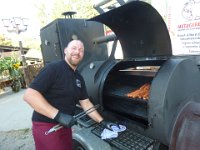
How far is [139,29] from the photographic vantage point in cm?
283

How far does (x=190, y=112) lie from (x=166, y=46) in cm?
129

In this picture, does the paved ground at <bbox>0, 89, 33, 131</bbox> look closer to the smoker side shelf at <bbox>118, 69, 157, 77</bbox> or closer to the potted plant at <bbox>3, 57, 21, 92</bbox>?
the potted plant at <bbox>3, 57, 21, 92</bbox>

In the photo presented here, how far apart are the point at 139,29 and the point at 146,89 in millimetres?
775

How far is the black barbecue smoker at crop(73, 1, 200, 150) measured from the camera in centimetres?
184

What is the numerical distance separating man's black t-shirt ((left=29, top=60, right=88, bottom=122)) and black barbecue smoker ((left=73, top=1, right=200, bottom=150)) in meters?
0.34

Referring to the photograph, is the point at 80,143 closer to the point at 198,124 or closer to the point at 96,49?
the point at 198,124

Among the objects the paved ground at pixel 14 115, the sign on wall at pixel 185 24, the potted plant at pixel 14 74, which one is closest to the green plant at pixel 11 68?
the potted plant at pixel 14 74

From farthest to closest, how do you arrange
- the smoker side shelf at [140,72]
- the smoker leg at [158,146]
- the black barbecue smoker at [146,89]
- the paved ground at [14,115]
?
the paved ground at [14,115] → the smoker side shelf at [140,72] → the smoker leg at [158,146] → the black barbecue smoker at [146,89]

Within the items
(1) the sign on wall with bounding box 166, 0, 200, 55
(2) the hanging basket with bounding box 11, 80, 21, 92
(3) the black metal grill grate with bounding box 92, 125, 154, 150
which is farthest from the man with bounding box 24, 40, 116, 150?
(2) the hanging basket with bounding box 11, 80, 21, 92

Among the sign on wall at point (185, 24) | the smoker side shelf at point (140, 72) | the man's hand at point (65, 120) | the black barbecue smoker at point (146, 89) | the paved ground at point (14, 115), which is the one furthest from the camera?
the paved ground at point (14, 115)

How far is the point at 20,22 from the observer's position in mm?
13438

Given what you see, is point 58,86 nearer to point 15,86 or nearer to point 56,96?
point 56,96

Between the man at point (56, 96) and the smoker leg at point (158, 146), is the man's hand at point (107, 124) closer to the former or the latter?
the man at point (56, 96)

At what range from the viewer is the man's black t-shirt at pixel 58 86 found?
235 centimetres
